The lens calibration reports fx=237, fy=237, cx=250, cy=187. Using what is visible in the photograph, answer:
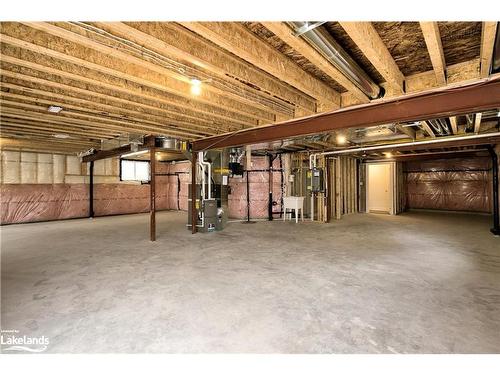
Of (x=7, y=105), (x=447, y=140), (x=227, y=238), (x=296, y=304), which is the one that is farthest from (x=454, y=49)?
(x=7, y=105)

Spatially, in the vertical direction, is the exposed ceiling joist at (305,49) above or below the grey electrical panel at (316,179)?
above

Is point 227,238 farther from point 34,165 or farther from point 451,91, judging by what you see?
point 34,165

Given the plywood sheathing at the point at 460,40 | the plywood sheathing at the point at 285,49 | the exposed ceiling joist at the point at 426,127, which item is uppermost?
the plywood sheathing at the point at 285,49

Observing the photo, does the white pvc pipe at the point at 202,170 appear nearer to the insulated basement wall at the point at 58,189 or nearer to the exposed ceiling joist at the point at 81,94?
the exposed ceiling joist at the point at 81,94

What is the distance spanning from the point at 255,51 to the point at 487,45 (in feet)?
5.50

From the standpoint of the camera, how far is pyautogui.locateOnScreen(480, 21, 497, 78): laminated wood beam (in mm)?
1493

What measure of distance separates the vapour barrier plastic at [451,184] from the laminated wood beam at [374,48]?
30.2 feet

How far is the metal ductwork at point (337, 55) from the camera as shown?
1.51 meters

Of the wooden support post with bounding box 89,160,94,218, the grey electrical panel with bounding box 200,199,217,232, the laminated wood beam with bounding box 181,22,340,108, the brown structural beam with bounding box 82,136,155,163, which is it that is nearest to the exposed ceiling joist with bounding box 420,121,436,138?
the laminated wood beam with bounding box 181,22,340,108

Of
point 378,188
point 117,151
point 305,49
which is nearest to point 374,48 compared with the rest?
point 305,49

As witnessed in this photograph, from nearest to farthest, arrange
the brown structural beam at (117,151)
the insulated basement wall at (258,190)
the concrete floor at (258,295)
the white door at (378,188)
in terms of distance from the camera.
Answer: the concrete floor at (258,295)
the brown structural beam at (117,151)
the insulated basement wall at (258,190)
the white door at (378,188)

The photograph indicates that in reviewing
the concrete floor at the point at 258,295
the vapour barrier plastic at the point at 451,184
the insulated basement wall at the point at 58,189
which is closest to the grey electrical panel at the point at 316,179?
the concrete floor at the point at 258,295

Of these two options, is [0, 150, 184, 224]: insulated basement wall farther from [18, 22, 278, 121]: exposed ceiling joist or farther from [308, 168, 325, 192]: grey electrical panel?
[18, 22, 278, 121]: exposed ceiling joist

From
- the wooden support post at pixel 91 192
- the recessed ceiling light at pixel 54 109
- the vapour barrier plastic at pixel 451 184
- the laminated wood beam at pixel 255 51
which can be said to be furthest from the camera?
the vapour barrier plastic at pixel 451 184
